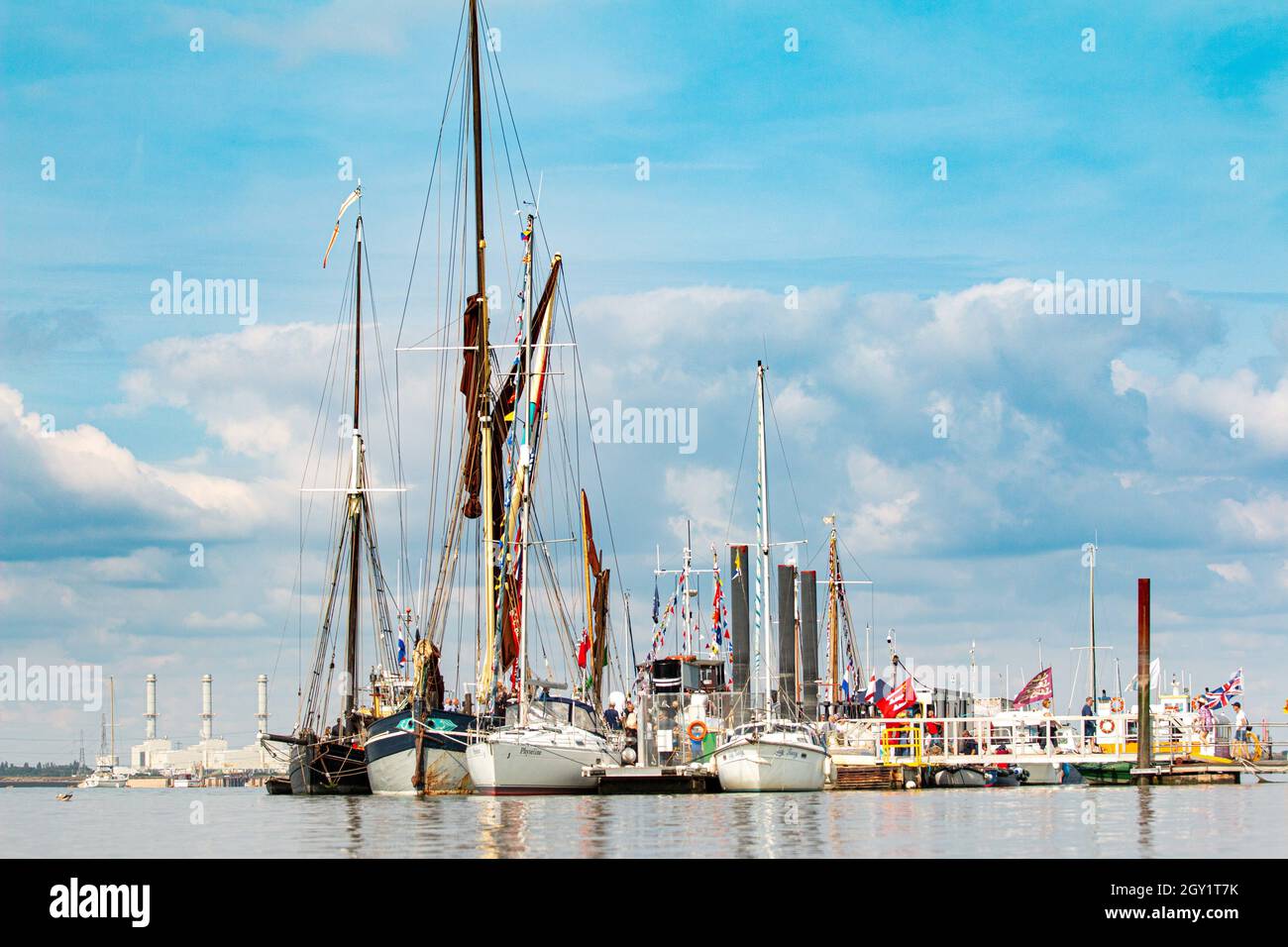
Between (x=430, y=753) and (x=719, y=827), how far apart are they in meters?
32.5

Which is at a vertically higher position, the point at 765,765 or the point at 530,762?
the point at 530,762

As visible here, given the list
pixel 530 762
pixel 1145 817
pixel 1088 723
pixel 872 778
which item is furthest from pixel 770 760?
pixel 1088 723

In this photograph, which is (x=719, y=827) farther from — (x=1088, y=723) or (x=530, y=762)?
(x=1088, y=723)

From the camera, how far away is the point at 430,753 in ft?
266

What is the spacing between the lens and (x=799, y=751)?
266 ft

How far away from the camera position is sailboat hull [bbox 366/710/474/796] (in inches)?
3196

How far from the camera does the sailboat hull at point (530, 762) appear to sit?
76688mm

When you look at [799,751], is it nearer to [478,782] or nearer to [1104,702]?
[478,782]

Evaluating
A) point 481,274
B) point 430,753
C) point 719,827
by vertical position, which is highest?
point 481,274

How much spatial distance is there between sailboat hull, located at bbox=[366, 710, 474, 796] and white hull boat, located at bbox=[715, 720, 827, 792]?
493 inches

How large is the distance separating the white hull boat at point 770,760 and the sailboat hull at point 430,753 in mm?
12532

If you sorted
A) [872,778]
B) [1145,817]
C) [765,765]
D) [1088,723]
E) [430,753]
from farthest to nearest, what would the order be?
[1088,723]
[872,778]
[430,753]
[765,765]
[1145,817]

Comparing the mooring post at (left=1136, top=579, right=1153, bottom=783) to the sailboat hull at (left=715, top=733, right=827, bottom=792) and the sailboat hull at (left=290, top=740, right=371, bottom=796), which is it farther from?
the sailboat hull at (left=290, top=740, right=371, bottom=796)
